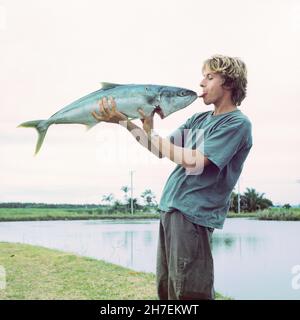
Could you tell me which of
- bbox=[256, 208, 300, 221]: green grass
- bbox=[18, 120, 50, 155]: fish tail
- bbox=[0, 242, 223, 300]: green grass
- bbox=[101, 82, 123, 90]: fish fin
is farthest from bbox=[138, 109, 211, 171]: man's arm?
bbox=[256, 208, 300, 221]: green grass

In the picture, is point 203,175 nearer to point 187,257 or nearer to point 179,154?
point 179,154

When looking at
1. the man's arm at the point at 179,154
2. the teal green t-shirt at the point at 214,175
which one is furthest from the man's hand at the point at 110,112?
the teal green t-shirt at the point at 214,175

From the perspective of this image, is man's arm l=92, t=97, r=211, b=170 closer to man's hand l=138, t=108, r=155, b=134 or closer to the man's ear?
man's hand l=138, t=108, r=155, b=134

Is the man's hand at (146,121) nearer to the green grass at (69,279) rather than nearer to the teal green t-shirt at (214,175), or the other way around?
the teal green t-shirt at (214,175)

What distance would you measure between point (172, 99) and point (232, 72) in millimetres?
236

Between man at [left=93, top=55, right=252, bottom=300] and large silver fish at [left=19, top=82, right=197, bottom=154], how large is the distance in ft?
0.15

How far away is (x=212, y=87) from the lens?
1605 millimetres

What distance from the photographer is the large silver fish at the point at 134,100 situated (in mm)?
1640

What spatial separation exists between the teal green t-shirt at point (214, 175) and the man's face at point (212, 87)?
0.06 meters

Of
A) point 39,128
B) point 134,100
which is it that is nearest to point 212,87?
point 134,100

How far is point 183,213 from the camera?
5.12 ft

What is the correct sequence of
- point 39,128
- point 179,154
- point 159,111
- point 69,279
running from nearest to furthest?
point 179,154 → point 159,111 → point 39,128 → point 69,279
